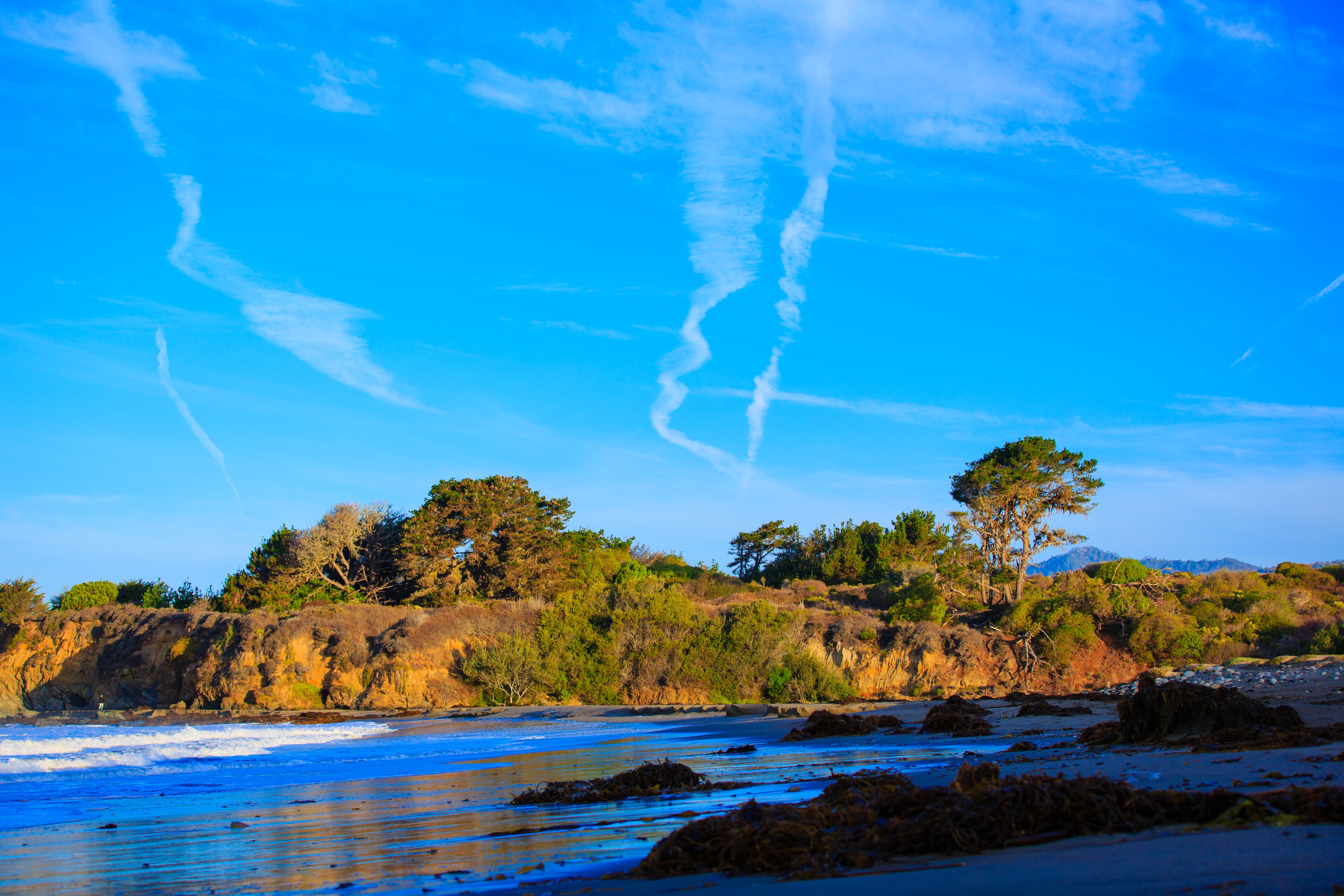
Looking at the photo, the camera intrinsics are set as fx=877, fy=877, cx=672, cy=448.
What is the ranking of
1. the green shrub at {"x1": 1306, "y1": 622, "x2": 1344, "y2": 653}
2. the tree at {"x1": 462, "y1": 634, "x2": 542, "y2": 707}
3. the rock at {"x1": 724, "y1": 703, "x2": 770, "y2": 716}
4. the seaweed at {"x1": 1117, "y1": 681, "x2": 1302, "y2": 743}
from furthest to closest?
the tree at {"x1": 462, "y1": 634, "x2": 542, "y2": 707}
the green shrub at {"x1": 1306, "y1": 622, "x2": 1344, "y2": 653}
the rock at {"x1": 724, "y1": 703, "x2": 770, "y2": 716}
the seaweed at {"x1": 1117, "y1": 681, "x2": 1302, "y2": 743}

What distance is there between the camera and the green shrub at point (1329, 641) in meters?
24.9

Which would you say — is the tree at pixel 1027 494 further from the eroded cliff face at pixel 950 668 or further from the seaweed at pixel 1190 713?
the seaweed at pixel 1190 713

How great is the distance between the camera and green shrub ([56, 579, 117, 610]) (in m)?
44.9

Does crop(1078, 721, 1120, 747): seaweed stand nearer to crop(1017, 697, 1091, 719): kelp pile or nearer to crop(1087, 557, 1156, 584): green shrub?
crop(1017, 697, 1091, 719): kelp pile

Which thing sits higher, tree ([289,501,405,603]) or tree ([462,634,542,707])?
tree ([289,501,405,603])

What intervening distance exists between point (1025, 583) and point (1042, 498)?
3771 millimetres

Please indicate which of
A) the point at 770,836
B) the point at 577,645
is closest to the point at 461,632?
the point at 577,645

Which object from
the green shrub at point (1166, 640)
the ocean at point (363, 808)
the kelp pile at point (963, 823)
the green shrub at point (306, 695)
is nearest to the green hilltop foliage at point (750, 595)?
the green shrub at point (1166, 640)

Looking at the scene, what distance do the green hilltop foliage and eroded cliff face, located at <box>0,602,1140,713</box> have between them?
0.26 meters

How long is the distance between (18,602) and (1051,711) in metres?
41.8

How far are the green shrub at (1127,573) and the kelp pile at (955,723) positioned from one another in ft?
71.9

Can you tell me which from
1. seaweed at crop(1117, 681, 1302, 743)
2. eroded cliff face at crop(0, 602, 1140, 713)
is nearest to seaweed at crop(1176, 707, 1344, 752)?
seaweed at crop(1117, 681, 1302, 743)

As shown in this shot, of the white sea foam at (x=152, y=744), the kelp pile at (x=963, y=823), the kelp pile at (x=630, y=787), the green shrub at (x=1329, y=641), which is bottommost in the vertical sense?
the white sea foam at (x=152, y=744)

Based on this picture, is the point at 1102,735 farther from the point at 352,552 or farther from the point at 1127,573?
the point at 352,552
